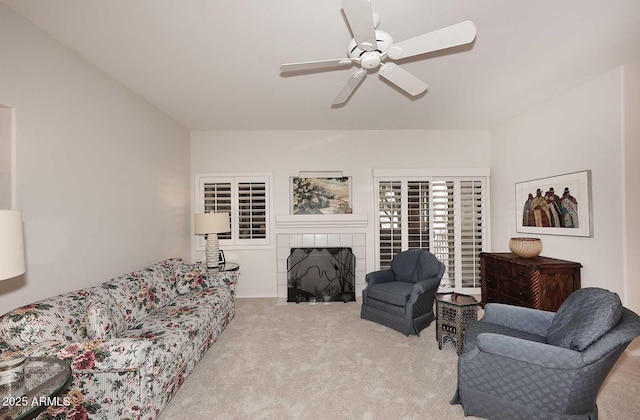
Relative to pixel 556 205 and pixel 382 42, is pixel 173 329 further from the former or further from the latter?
pixel 556 205

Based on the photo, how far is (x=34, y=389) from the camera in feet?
4.49

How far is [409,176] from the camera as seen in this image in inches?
199

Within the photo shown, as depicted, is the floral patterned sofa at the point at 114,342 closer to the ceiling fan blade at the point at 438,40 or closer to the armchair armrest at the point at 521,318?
the ceiling fan blade at the point at 438,40

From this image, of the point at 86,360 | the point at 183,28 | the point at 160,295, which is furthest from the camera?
the point at 160,295

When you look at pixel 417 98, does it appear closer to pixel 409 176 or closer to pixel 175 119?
pixel 409 176

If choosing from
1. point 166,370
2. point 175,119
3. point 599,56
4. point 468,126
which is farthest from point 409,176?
point 166,370

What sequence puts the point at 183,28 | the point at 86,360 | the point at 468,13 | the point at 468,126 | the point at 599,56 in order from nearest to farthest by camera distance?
the point at 86,360, the point at 468,13, the point at 183,28, the point at 599,56, the point at 468,126

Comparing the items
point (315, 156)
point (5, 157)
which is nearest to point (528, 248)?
point (315, 156)

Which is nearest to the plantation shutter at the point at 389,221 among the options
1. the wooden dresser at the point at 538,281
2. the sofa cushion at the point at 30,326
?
the wooden dresser at the point at 538,281

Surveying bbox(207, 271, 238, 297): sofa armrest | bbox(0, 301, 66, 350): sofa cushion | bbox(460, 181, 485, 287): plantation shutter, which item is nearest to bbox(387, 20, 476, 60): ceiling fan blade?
bbox(0, 301, 66, 350): sofa cushion

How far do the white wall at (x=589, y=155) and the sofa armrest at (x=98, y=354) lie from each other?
A: 4.28 meters

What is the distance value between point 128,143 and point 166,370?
252 cm

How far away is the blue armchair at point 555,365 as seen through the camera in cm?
177

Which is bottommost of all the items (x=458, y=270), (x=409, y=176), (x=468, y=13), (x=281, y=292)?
(x=281, y=292)
